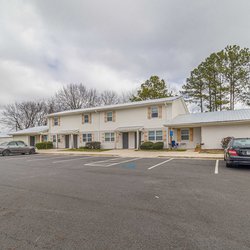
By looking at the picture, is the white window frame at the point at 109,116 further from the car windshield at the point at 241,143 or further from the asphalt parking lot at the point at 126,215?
the asphalt parking lot at the point at 126,215

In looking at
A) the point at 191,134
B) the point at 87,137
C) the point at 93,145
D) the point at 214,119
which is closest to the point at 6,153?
the point at 93,145

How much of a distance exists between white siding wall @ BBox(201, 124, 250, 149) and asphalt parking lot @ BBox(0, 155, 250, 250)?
12612 mm

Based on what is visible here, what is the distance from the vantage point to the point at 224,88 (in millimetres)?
27453

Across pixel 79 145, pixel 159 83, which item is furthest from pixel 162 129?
pixel 159 83

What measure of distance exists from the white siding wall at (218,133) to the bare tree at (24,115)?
145ft

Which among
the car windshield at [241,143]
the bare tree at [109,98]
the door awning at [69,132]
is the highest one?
A: the bare tree at [109,98]

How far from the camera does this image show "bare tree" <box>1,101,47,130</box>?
5047 centimetres

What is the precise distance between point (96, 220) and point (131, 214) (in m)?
0.71

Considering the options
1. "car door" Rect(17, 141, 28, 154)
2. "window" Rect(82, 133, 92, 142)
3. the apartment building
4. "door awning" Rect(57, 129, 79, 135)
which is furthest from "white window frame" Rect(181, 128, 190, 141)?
"car door" Rect(17, 141, 28, 154)

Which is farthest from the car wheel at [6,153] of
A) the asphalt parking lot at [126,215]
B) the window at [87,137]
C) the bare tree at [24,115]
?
the bare tree at [24,115]

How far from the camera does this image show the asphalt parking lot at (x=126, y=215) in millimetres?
2740

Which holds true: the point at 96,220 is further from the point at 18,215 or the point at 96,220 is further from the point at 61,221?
the point at 18,215

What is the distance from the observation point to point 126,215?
12.0 ft

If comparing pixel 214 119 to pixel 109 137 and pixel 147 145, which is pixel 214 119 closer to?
pixel 147 145
